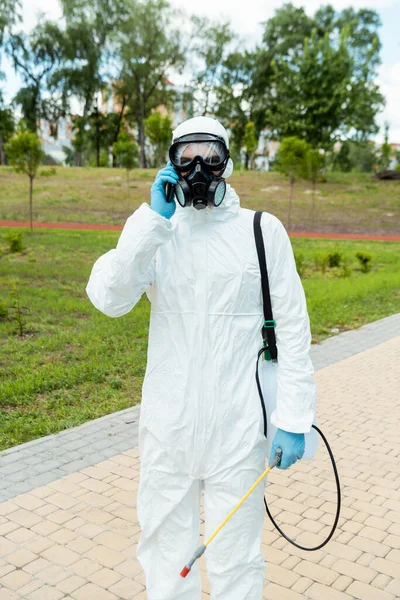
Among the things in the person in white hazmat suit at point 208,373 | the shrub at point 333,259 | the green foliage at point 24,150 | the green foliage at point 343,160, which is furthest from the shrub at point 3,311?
the green foliage at point 343,160

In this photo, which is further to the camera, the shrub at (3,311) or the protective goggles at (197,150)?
the shrub at (3,311)

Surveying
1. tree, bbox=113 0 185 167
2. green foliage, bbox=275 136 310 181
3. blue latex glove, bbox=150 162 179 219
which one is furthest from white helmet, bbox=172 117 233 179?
tree, bbox=113 0 185 167

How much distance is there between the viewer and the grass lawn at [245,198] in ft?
94.3

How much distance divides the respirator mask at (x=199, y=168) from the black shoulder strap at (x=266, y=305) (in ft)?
0.58

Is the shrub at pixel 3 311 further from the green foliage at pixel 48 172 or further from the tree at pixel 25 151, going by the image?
the green foliage at pixel 48 172

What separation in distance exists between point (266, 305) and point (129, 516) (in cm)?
205

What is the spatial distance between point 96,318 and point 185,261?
6991 millimetres

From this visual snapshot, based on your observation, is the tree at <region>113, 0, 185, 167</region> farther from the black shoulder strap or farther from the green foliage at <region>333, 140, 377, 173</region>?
the black shoulder strap

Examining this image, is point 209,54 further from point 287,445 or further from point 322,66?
point 287,445

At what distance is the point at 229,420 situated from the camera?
2.30 metres

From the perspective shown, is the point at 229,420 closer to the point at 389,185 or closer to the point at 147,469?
the point at 147,469

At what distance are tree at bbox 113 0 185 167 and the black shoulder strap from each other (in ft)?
147

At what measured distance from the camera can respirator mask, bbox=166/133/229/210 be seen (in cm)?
230

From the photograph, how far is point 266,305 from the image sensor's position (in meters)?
2.36
